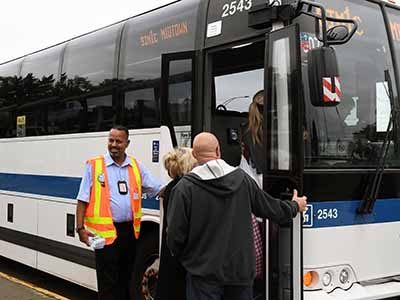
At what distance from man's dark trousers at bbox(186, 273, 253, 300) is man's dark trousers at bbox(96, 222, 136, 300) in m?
1.46

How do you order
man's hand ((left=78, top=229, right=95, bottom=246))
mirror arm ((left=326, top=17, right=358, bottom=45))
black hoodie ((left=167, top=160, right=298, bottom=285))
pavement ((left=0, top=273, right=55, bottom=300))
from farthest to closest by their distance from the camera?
pavement ((left=0, top=273, right=55, bottom=300))
man's hand ((left=78, top=229, right=95, bottom=246))
mirror arm ((left=326, top=17, right=358, bottom=45))
black hoodie ((left=167, top=160, right=298, bottom=285))

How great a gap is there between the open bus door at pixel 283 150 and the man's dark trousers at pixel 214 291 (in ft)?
Result: 1.78

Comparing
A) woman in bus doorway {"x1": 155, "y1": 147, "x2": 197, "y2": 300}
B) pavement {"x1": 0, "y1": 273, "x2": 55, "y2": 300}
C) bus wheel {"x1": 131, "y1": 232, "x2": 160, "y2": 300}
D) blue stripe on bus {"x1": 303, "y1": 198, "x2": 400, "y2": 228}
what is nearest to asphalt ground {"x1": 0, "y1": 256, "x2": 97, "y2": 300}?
pavement {"x1": 0, "y1": 273, "x2": 55, "y2": 300}

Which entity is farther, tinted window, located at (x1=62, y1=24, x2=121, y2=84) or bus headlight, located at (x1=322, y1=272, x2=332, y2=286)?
tinted window, located at (x1=62, y1=24, x2=121, y2=84)

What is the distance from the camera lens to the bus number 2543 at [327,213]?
13.7 ft

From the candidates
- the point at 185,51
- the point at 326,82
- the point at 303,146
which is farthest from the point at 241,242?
the point at 185,51

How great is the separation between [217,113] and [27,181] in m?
3.83

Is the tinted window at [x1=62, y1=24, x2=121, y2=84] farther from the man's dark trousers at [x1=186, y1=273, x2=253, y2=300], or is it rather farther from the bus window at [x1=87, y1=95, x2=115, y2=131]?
the man's dark trousers at [x1=186, y1=273, x2=253, y2=300]

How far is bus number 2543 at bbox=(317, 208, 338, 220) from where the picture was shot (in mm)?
4184

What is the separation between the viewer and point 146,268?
557 cm

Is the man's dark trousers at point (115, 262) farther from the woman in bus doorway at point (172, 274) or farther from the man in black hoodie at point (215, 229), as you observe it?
the man in black hoodie at point (215, 229)

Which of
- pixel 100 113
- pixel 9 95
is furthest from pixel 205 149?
pixel 9 95

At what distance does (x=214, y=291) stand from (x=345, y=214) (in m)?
1.33

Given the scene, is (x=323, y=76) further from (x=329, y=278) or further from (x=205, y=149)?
(x=329, y=278)
